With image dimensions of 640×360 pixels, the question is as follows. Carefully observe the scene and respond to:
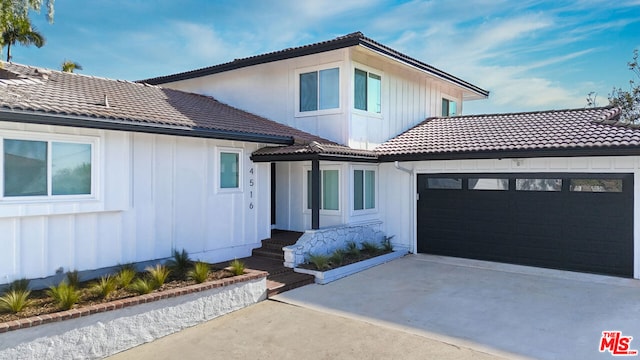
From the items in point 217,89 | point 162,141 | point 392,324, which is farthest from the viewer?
point 217,89

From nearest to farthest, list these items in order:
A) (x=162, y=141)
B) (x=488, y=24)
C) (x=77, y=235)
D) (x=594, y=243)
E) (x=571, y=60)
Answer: (x=77, y=235)
(x=162, y=141)
(x=594, y=243)
(x=488, y=24)
(x=571, y=60)

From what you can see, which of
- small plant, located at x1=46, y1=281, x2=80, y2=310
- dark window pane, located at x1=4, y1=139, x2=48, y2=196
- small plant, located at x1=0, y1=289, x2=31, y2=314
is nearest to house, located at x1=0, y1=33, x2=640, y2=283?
dark window pane, located at x1=4, y1=139, x2=48, y2=196

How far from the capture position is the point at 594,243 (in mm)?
9766

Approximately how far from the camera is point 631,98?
76.8 ft

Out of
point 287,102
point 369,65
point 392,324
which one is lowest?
point 392,324

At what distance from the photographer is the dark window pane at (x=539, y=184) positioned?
402 inches

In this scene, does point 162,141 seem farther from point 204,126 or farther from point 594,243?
point 594,243

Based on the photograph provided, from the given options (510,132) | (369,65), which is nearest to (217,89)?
Result: (369,65)

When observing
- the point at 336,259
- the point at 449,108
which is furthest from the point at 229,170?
the point at 449,108

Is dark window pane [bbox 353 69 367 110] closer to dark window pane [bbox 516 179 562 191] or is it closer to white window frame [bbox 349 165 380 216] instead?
white window frame [bbox 349 165 380 216]

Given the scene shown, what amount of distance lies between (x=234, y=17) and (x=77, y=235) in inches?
423

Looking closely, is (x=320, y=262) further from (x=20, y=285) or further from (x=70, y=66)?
(x=70, y=66)

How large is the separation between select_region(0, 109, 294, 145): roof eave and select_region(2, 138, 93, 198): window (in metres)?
0.57

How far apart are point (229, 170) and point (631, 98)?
24177 mm
